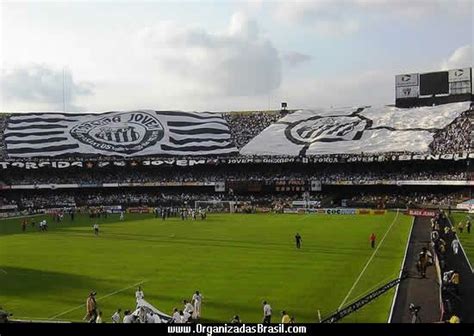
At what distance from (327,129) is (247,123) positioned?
1544cm

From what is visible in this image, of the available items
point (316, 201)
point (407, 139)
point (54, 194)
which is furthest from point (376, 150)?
point (54, 194)

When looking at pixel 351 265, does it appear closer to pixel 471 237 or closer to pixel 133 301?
pixel 133 301

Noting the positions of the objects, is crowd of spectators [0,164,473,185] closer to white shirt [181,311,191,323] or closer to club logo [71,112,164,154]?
club logo [71,112,164,154]

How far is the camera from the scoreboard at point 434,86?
94.7 m

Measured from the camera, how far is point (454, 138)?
8262cm

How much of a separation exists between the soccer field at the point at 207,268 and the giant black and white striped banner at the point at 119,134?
4049 cm

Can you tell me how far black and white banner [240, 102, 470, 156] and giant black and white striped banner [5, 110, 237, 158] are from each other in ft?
25.9

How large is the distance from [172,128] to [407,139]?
38435mm

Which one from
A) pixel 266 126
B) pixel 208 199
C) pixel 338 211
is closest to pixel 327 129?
pixel 266 126

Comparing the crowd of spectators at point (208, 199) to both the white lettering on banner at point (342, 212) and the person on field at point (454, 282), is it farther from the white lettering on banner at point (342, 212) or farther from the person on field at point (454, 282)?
the person on field at point (454, 282)

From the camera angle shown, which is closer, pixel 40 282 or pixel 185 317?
pixel 185 317

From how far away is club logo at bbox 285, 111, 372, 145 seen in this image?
9306 cm

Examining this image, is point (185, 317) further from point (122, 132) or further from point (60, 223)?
point (122, 132)

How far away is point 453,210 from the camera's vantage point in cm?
6806
